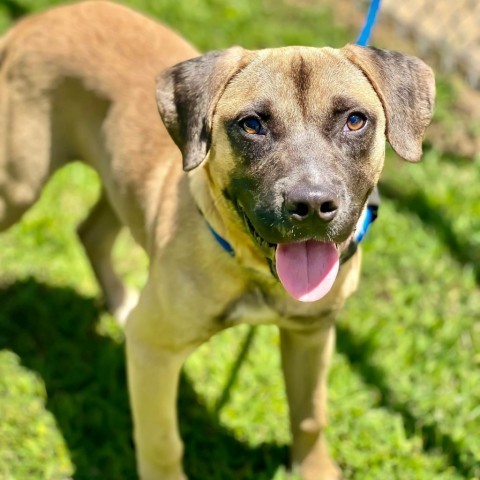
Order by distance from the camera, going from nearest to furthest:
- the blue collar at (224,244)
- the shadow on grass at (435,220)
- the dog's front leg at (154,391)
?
the blue collar at (224,244), the dog's front leg at (154,391), the shadow on grass at (435,220)

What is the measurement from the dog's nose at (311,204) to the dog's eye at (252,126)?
1.03 feet

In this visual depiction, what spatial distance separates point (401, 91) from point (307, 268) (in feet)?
2.31

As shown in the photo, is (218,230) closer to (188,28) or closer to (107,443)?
(107,443)

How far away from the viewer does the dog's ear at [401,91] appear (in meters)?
3.28

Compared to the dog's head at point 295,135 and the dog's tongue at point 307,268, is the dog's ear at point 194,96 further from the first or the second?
the dog's tongue at point 307,268

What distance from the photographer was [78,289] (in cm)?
511

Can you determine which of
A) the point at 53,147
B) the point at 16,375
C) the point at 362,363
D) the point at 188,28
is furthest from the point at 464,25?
the point at 16,375

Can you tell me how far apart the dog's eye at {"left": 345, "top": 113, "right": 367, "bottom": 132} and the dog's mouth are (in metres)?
0.40

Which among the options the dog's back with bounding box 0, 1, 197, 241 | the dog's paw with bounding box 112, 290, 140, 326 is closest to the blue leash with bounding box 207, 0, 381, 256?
the dog's back with bounding box 0, 1, 197, 241

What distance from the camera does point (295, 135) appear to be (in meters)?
3.10

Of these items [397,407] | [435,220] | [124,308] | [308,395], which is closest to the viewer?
[308,395]

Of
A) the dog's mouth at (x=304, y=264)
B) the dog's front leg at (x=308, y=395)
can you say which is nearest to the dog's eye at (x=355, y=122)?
the dog's mouth at (x=304, y=264)

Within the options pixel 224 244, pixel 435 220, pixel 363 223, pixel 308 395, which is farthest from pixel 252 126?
pixel 435 220

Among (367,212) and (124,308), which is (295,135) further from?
(124,308)
